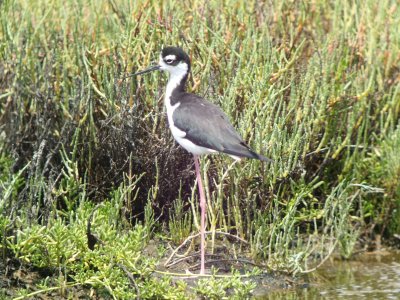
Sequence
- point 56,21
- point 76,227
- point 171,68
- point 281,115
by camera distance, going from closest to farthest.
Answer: point 76,227, point 171,68, point 281,115, point 56,21

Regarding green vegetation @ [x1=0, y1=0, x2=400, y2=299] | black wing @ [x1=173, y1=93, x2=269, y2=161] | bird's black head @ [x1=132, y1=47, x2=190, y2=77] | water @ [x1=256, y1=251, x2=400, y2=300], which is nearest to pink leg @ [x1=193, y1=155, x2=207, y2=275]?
green vegetation @ [x1=0, y1=0, x2=400, y2=299]

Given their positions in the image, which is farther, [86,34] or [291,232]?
[86,34]

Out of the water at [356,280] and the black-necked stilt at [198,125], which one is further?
the water at [356,280]

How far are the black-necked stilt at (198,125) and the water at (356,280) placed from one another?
692mm

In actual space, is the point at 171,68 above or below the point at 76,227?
above

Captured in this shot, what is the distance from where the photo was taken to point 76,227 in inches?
203

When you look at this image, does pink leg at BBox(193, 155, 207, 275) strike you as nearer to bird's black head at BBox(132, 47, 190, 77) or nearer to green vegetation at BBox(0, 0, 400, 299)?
green vegetation at BBox(0, 0, 400, 299)

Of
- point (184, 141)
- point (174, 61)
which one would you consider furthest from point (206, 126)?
point (174, 61)

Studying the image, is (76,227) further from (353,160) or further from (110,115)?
(353,160)

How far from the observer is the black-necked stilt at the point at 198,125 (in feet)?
17.8

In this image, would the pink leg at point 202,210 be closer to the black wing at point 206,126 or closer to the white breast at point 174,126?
the white breast at point 174,126

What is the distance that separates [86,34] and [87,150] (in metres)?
0.88

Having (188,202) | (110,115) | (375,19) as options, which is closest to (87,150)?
(110,115)

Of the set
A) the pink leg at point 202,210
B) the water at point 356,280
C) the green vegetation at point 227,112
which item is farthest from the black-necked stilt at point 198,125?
the water at point 356,280
